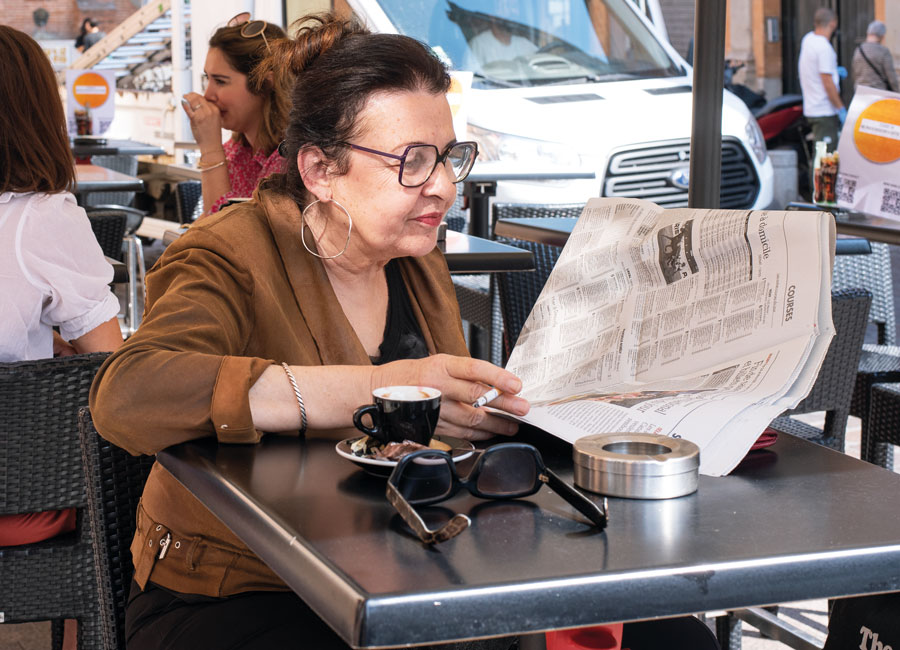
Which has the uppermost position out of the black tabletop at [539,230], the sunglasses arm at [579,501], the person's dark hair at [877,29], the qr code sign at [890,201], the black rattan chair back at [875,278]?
the person's dark hair at [877,29]

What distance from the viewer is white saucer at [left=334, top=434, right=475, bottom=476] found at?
100cm

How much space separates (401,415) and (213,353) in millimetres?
291

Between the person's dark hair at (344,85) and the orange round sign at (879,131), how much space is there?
4.83 feet

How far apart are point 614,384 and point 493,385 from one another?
19 centimetres

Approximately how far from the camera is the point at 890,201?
2568mm

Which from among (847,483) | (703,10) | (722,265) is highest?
(703,10)

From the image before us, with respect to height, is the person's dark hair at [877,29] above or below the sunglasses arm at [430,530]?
above

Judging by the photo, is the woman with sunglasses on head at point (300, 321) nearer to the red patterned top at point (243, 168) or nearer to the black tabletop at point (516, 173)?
the red patterned top at point (243, 168)

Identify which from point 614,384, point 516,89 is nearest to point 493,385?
point 614,384

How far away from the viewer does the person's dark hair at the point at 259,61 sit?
10.4 ft

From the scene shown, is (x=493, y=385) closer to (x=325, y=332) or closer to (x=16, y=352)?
(x=325, y=332)

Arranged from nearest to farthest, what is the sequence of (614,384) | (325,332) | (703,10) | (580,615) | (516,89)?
(580,615) → (614,384) → (325,332) → (703,10) → (516,89)

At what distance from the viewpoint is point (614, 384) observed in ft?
4.18

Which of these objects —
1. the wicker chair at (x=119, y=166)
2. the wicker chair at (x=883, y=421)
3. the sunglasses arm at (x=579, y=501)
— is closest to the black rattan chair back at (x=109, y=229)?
the wicker chair at (x=883, y=421)
